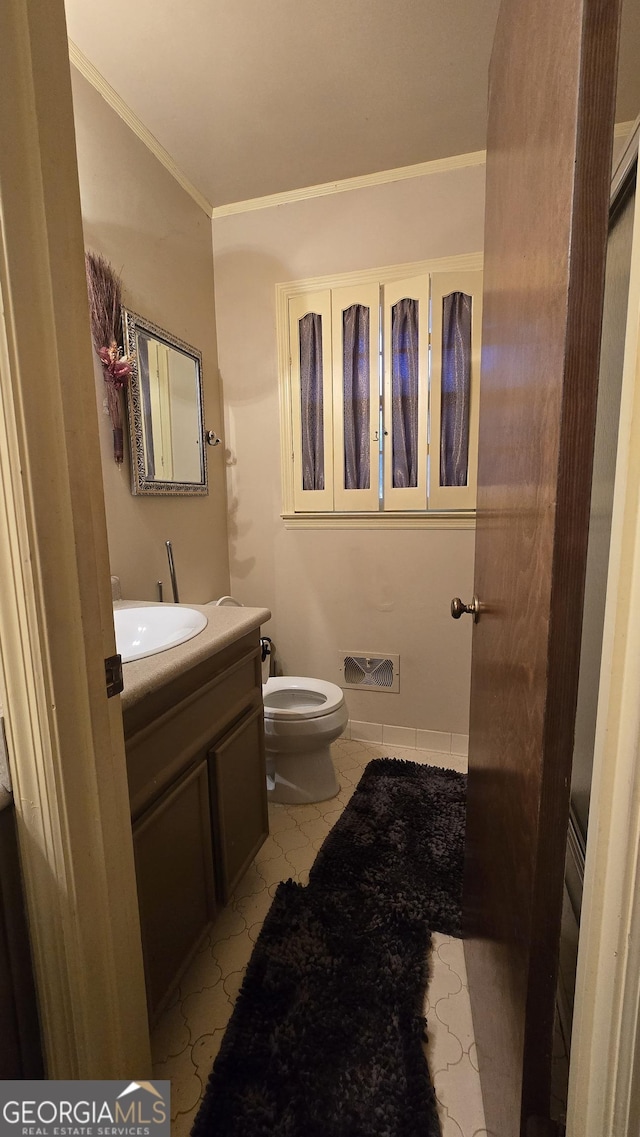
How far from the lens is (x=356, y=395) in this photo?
6.96ft

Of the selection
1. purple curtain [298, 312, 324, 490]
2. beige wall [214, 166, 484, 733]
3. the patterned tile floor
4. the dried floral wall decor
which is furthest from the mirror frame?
the patterned tile floor

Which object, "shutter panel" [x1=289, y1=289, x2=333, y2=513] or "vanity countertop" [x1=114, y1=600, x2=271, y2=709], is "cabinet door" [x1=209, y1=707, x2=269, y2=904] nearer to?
"vanity countertop" [x1=114, y1=600, x2=271, y2=709]

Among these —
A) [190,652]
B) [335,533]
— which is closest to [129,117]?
[335,533]

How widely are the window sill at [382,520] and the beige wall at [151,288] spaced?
418 millimetres

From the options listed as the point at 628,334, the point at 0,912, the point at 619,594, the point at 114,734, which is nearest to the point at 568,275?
the point at 628,334

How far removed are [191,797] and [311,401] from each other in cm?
172

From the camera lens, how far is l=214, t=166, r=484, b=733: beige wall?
6.53 ft

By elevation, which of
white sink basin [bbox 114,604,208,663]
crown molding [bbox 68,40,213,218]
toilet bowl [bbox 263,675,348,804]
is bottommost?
toilet bowl [bbox 263,675,348,804]

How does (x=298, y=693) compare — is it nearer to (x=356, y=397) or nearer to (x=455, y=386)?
(x=356, y=397)

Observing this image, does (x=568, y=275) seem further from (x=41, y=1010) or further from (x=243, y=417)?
(x=243, y=417)

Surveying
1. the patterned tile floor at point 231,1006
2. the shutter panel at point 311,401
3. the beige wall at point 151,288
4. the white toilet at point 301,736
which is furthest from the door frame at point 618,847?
the shutter panel at point 311,401

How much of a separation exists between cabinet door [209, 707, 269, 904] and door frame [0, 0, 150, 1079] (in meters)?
0.45

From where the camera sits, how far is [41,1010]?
686 mm

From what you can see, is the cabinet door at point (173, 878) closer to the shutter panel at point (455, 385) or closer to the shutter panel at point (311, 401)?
the shutter panel at point (311, 401)
